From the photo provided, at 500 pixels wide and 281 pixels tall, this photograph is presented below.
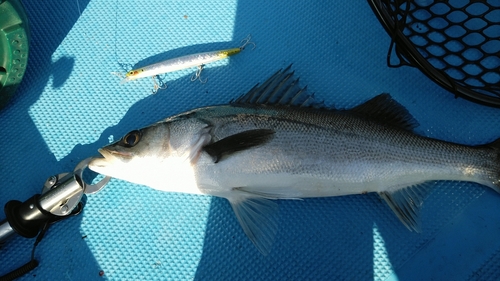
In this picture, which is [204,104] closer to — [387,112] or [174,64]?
[174,64]

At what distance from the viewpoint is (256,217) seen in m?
1.68

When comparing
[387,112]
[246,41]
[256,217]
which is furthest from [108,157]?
[387,112]

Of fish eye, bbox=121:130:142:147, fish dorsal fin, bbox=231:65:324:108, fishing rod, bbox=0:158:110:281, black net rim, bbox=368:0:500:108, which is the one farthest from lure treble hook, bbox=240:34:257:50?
fishing rod, bbox=0:158:110:281

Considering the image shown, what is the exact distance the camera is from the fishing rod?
1642 mm

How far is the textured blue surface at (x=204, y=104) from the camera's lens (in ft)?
5.66

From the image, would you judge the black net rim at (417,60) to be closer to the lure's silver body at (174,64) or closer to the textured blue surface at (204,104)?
the textured blue surface at (204,104)

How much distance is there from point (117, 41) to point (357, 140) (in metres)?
1.45

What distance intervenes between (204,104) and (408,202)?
1.11 m

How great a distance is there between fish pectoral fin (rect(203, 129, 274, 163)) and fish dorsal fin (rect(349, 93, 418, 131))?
1.54 ft

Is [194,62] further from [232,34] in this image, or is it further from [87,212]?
[87,212]

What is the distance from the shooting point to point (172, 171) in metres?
1.60

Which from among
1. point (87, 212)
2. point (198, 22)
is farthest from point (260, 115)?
point (87, 212)

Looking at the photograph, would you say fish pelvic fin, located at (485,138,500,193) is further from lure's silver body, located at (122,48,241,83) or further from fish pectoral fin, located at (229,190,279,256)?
lure's silver body, located at (122,48,241,83)

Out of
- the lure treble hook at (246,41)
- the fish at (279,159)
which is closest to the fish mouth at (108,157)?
the fish at (279,159)
